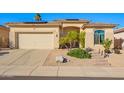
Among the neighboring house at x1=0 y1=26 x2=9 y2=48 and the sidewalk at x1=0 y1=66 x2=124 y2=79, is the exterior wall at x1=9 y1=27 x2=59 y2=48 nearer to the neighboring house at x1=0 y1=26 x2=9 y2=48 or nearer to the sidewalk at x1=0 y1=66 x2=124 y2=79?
the neighboring house at x1=0 y1=26 x2=9 y2=48

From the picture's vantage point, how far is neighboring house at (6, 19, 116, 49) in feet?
85.5

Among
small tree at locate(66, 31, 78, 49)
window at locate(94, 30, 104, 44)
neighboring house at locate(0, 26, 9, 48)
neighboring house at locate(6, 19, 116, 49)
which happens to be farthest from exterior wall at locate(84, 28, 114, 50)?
neighboring house at locate(0, 26, 9, 48)

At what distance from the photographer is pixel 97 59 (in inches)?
730

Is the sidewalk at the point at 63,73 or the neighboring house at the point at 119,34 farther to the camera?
the neighboring house at the point at 119,34

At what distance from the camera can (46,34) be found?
2698 cm

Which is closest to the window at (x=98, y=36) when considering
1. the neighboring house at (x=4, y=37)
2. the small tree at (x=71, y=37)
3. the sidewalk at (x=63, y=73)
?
the small tree at (x=71, y=37)

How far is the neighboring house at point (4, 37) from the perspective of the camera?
28.5 m

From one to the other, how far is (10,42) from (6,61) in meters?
9.06

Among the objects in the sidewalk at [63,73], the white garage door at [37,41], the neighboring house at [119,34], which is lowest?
the sidewalk at [63,73]

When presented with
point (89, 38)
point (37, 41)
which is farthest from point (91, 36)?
point (37, 41)

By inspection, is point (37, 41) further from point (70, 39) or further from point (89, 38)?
point (89, 38)

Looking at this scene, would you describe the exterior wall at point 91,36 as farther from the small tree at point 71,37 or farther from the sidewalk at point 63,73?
the sidewalk at point 63,73
